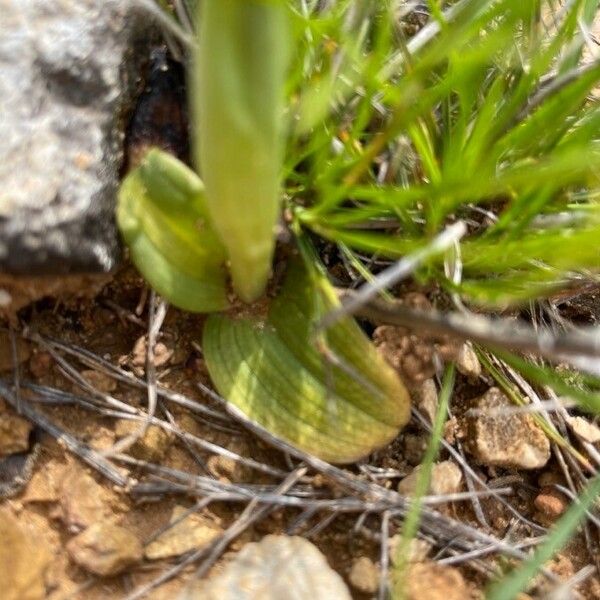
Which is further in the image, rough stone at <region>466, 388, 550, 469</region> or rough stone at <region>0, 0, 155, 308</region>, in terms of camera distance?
rough stone at <region>466, 388, 550, 469</region>

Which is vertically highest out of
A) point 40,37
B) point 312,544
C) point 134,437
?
point 40,37

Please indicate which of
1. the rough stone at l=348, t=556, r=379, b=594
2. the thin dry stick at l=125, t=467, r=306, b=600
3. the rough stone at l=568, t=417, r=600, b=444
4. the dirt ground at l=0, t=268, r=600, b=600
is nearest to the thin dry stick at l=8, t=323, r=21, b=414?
the dirt ground at l=0, t=268, r=600, b=600

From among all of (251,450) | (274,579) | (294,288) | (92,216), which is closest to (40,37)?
(92,216)

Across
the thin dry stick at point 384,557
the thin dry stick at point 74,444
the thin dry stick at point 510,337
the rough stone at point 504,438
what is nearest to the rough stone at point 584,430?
the rough stone at point 504,438

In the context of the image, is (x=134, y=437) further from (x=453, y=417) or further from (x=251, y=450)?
(x=453, y=417)

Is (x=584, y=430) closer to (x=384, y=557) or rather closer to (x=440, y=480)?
(x=440, y=480)

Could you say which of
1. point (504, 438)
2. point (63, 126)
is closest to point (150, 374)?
point (63, 126)

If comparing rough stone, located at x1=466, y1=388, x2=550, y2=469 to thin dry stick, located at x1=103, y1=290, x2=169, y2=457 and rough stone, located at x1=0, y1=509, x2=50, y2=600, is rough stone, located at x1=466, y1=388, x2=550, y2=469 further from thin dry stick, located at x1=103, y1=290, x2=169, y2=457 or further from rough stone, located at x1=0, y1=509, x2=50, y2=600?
rough stone, located at x1=0, y1=509, x2=50, y2=600
